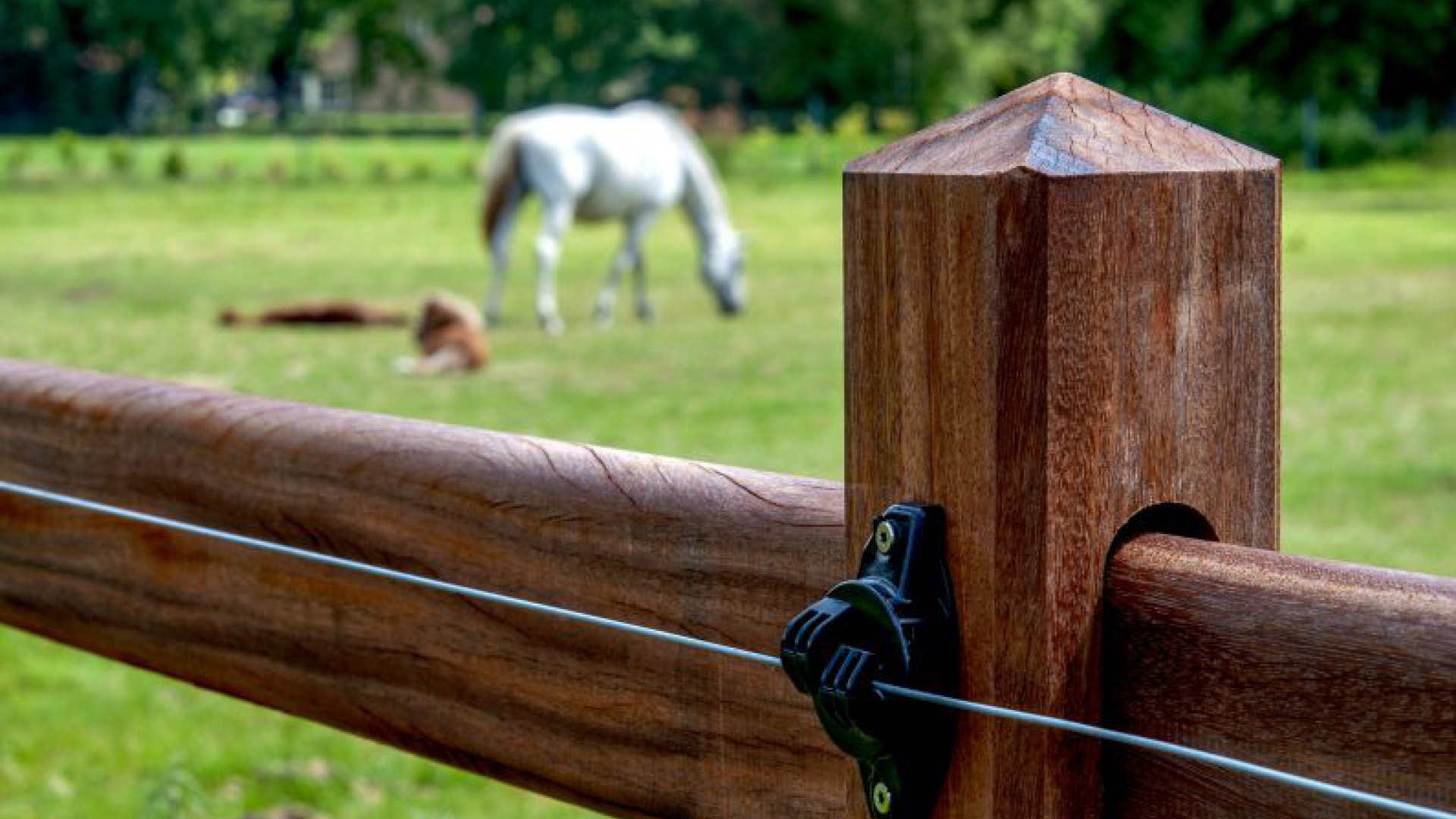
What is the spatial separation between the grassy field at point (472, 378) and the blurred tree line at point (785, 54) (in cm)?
975

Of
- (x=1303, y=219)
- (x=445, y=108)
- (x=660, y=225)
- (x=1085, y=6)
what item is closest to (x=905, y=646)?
(x=1303, y=219)

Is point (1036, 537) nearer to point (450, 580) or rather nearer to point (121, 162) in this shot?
point (450, 580)

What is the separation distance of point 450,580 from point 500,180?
12688 mm

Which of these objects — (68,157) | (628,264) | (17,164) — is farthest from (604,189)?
(68,157)

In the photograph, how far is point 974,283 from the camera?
81 cm

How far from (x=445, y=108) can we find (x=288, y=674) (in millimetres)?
76241

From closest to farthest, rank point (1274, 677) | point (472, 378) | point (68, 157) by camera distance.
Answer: point (1274, 677), point (472, 378), point (68, 157)

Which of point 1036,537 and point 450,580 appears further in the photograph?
point 450,580

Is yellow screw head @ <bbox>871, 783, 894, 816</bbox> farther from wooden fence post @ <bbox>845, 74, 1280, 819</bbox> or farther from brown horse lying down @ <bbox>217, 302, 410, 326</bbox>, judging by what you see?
brown horse lying down @ <bbox>217, 302, 410, 326</bbox>

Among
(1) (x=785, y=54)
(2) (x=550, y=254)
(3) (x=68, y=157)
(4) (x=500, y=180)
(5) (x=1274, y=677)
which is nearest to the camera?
(5) (x=1274, y=677)

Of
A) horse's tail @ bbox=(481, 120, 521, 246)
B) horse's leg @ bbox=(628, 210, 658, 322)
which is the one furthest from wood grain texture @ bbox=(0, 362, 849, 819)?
horse's tail @ bbox=(481, 120, 521, 246)

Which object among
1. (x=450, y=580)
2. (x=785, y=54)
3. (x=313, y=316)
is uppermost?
(x=785, y=54)

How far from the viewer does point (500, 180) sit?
1365 cm

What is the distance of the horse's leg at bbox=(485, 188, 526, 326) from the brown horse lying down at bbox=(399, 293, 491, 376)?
7.92 feet
